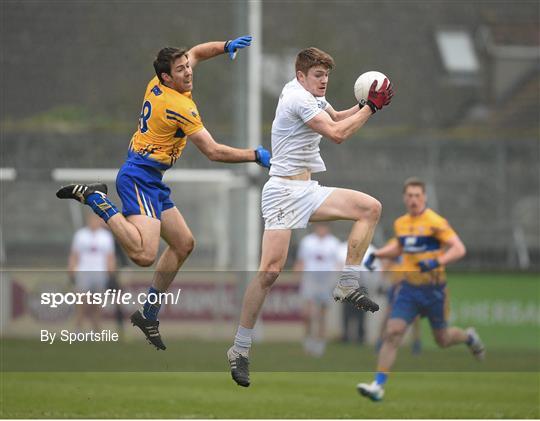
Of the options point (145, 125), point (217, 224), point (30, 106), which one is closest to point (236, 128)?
point (217, 224)

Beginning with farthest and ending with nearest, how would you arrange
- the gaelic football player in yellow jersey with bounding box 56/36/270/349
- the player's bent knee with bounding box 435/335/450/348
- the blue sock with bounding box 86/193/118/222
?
1. the player's bent knee with bounding box 435/335/450/348
2. the blue sock with bounding box 86/193/118/222
3. the gaelic football player in yellow jersey with bounding box 56/36/270/349

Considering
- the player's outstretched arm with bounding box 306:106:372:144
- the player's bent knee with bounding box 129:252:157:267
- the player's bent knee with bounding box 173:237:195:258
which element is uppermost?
the player's outstretched arm with bounding box 306:106:372:144

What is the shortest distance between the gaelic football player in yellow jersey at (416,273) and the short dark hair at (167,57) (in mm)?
3981

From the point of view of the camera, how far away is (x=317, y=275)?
2002 centimetres

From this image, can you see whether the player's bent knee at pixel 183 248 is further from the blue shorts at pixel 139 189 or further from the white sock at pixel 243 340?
the white sock at pixel 243 340

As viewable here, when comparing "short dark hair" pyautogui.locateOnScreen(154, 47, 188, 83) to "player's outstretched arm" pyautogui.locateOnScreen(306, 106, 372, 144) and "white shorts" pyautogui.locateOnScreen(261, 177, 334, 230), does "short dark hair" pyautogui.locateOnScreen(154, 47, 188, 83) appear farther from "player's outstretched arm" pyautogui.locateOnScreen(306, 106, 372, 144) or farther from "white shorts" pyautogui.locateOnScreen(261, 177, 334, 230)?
"white shorts" pyautogui.locateOnScreen(261, 177, 334, 230)

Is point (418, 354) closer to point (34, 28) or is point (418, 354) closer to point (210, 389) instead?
point (210, 389)

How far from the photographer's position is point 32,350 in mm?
15523

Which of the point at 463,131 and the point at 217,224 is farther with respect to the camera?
the point at 463,131

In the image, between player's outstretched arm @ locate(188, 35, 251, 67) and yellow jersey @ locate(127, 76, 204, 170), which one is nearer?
yellow jersey @ locate(127, 76, 204, 170)

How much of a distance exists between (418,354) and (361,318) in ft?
5.89

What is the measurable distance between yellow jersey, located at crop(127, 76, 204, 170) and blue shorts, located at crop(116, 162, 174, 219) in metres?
0.07

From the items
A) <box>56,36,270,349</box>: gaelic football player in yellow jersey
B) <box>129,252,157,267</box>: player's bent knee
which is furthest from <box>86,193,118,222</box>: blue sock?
<box>129,252,157,267</box>: player's bent knee

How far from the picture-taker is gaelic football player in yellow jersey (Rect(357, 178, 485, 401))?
13.6 meters
